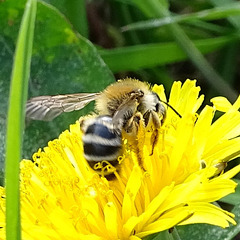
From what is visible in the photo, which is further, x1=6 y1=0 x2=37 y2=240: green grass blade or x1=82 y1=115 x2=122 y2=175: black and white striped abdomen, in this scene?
x1=82 y1=115 x2=122 y2=175: black and white striped abdomen

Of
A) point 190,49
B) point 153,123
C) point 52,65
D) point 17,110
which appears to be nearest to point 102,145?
point 153,123

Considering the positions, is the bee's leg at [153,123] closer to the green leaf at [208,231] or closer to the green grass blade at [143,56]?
the green leaf at [208,231]

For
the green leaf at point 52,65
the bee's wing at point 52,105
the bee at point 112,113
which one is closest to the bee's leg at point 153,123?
the bee at point 112,113

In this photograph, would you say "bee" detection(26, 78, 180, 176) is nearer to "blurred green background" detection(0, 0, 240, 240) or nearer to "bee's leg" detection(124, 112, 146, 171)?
"bee's leg" detection(124, 112, 146, 171)

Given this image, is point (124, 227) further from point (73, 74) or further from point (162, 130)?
point (73, 74)

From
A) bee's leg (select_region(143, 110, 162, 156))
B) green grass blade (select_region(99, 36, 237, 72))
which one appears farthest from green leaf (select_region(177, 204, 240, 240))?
green grass blade (select_region(99, 36, 237, 72))

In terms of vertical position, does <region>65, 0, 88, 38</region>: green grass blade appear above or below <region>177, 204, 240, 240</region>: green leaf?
above
